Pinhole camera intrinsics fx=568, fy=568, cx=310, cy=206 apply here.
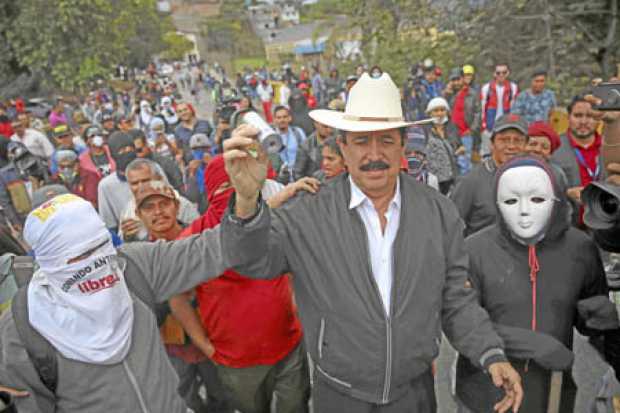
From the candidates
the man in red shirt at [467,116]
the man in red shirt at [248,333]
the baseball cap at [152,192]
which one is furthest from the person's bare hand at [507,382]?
the man in red shirt at [467,116]

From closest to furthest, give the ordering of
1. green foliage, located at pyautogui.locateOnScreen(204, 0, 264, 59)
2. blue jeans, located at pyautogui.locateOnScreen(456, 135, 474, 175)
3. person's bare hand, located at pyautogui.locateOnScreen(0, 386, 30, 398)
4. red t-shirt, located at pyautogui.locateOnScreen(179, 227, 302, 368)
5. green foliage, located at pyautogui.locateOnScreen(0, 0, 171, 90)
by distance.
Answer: person's bare hand, located at pyautogui.locateOnScreen(0, 386, 30, 398) < red t-shirt, located at pyautogui.locateOnScreen(179, 227, 302, 368) < blue jeans, located at pyautogui.locateOnScreen(456, 135, 474, 175) < green foliage, located at pyautogui.locateOnScreen(0, 0, 171, 90) < green foliage, located at pyautogui.locateOnScreen(204, 0, 264, 59)

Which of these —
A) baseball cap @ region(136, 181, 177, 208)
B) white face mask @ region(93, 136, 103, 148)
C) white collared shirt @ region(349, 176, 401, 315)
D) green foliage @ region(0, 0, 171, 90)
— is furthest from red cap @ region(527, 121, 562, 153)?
green foliage @ region(0, 0, 171, 90)

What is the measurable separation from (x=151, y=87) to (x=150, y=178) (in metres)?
28.1

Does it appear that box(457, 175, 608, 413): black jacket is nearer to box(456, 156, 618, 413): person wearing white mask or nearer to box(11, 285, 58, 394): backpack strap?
box(456, 156, 618, 413): person wearing white mask

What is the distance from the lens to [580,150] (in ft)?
14.5

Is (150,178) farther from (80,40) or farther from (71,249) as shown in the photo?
(80,40)

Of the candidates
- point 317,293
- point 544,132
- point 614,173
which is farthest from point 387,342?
point 544,132

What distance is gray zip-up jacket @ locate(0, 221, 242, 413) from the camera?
1.85 m

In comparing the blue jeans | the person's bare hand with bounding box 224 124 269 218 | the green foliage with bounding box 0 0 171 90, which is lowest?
the blue jeans

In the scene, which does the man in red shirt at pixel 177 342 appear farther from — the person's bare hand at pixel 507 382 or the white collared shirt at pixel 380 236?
the person's bare hand at pixel 507 382

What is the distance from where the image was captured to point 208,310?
2861 millimetres

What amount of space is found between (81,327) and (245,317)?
98 cm

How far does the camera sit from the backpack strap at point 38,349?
1.86m

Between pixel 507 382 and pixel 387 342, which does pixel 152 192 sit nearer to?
pixel 387 342
